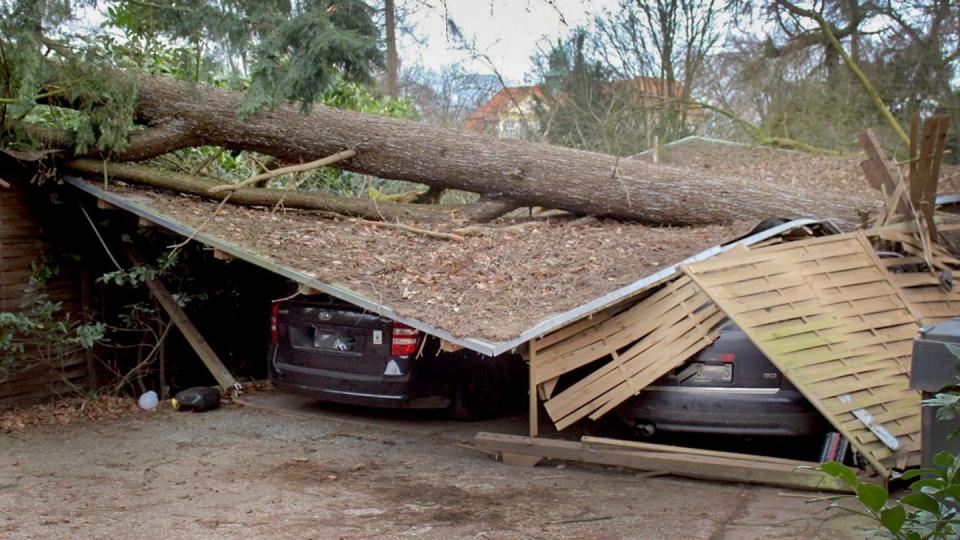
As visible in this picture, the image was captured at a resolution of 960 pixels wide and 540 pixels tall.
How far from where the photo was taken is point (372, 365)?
7.64m

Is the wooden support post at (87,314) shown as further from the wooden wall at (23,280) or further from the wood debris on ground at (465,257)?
the wood debris on ground at (465,257)

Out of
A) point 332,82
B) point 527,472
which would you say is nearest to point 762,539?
point 527,472

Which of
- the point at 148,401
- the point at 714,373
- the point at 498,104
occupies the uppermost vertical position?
the point at 498,104

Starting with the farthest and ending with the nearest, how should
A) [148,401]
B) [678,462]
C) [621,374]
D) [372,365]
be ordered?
1. [148,401]
2. [372,365]
3. [621,374]
4. [678,462]

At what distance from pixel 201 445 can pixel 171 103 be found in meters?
3.73

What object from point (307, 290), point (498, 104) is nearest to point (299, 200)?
point (307, 290)

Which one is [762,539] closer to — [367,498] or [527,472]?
[527,472]

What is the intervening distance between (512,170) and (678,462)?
14.9ft

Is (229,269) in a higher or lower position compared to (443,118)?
lower

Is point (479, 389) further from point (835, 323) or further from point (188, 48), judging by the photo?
point (188, 48)

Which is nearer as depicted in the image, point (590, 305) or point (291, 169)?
point (590, 305)

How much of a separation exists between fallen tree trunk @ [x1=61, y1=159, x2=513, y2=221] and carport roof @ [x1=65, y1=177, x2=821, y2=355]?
0.12 m

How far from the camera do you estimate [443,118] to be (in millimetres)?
22031

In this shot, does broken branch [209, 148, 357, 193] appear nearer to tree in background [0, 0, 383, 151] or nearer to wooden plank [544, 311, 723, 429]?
tree in background [0, 0, 383, 151]
